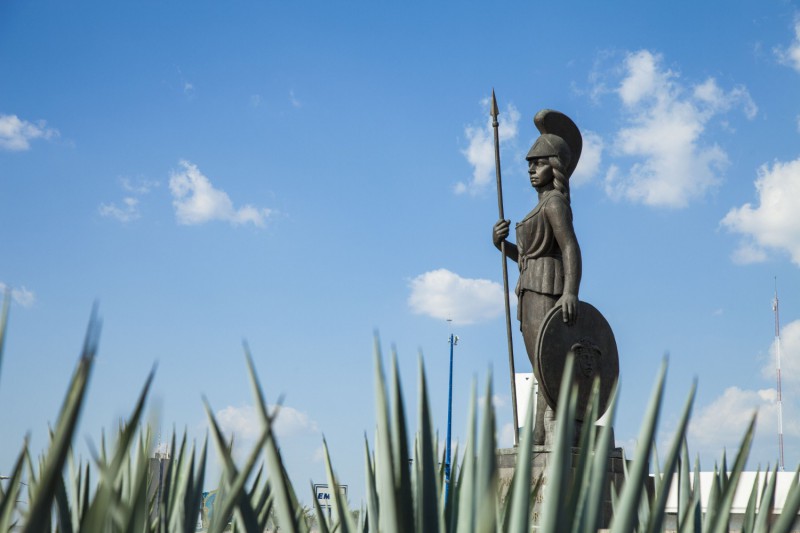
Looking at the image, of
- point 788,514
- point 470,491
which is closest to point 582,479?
point 470,491

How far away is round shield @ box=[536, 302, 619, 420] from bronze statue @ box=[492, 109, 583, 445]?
75 millimetres

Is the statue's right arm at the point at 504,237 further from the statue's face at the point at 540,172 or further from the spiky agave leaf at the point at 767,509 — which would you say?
the spiky agave leaf at the point at 767,509

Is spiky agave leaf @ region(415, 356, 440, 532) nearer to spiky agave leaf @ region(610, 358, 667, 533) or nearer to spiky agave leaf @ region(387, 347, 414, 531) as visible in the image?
spiky agave leaf @ region(387, 347, 414, 531)

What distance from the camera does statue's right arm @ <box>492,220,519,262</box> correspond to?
731 cm

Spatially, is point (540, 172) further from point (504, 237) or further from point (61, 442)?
point (61, 442)

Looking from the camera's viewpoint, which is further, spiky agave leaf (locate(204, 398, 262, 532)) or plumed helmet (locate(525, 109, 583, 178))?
plumed helmet (locate(525, 109, 583, 178))

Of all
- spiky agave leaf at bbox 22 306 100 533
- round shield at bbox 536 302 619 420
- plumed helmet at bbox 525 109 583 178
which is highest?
plumed helmet at bbox 525 109 583 178

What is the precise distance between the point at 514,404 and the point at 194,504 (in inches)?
236

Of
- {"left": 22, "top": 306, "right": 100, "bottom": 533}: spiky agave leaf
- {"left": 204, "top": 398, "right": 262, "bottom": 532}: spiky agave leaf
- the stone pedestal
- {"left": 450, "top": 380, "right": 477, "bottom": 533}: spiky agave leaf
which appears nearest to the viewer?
{"left": 22, "top": 306, "right": 100, "bottom": 533}: spiky agave leaf

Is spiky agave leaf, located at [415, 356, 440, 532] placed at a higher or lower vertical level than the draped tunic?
lower

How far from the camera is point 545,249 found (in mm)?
7062

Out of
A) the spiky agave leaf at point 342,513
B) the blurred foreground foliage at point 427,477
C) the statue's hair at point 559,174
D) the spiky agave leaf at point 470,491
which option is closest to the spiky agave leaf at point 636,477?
the blurred foreground foliage at point 427,477

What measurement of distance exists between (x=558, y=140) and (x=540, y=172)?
300 mm

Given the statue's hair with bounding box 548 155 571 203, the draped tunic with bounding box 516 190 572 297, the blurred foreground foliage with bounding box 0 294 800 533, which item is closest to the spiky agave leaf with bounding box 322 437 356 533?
the blurred foreground foliage with bounding box 0 294 800 533
